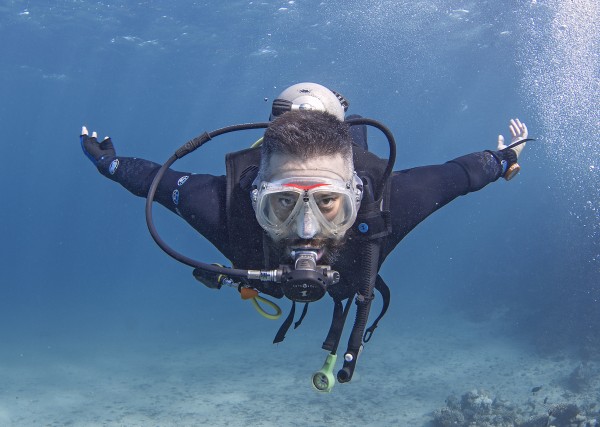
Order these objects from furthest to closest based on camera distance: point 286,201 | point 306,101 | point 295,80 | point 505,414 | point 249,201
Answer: point 295,80 → point 505,414 → point 306,101 → point 249,201 → point 286,201

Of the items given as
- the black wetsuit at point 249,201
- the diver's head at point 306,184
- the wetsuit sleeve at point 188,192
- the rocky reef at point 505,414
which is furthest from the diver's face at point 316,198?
the rocky reef at point 505,414

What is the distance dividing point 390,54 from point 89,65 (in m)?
19.7

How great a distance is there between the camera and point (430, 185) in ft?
14.8

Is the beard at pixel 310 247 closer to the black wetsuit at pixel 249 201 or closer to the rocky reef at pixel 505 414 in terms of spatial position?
the black wetsuit at pixel 249 201

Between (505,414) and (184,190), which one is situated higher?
(184,190)

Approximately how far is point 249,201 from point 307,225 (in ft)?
2.97

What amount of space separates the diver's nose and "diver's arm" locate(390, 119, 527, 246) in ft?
3.86

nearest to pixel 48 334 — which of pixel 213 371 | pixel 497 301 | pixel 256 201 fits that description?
pixel 213 371

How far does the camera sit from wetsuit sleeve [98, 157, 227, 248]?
4301 millimetres

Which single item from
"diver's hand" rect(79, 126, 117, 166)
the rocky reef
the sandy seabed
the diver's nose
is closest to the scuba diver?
the diver's nose

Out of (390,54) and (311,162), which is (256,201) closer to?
(311,162)

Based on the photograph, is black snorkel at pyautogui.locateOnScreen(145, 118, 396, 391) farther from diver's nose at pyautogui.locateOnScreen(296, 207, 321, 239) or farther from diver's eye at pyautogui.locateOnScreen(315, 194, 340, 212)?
diver's eye at pyautogui.locateOnScreen(315, 194, 340, 212)

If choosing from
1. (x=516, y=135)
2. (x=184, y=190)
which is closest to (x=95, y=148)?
(x=184, y=190)

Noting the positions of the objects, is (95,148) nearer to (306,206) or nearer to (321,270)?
(306,206)
